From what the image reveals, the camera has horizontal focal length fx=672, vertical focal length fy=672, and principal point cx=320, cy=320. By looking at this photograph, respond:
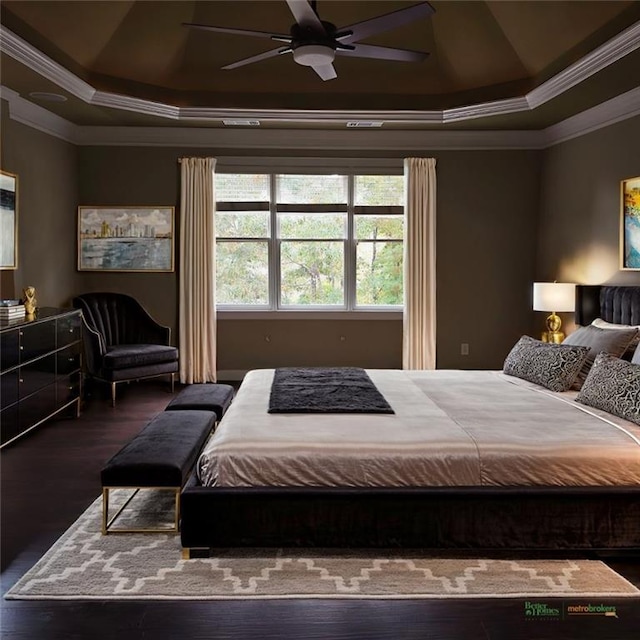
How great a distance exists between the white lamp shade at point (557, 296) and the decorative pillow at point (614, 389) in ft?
6.98

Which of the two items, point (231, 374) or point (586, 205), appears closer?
point (586, 205)

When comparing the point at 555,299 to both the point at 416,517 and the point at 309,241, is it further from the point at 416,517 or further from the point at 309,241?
the point at 416,517

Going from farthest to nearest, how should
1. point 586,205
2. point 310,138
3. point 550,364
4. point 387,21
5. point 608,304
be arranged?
point 310,138, point 586,205, point 608,304, point 550,364, point 387,21

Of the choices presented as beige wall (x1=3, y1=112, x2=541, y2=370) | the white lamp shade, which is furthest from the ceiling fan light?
beige wall (x1=3, y1=112, x2=541, y2=370)

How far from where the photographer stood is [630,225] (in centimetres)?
552

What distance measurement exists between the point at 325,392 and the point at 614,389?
64.3 inches

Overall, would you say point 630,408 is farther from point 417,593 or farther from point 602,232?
point 602,232

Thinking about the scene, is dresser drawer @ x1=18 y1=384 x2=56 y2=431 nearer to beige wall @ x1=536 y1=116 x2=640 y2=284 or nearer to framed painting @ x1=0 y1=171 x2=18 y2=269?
framed painting @ x1=0 y1=171 x2=18 y2=269

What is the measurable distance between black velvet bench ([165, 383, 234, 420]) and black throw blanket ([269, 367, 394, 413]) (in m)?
0.40

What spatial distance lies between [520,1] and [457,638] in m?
4.74

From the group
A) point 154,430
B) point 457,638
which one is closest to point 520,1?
point 154,430

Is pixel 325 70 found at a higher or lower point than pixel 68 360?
higher

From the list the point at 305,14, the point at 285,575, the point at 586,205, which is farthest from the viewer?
the point at 586,205

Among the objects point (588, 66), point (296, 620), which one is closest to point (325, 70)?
point (588, 66)
